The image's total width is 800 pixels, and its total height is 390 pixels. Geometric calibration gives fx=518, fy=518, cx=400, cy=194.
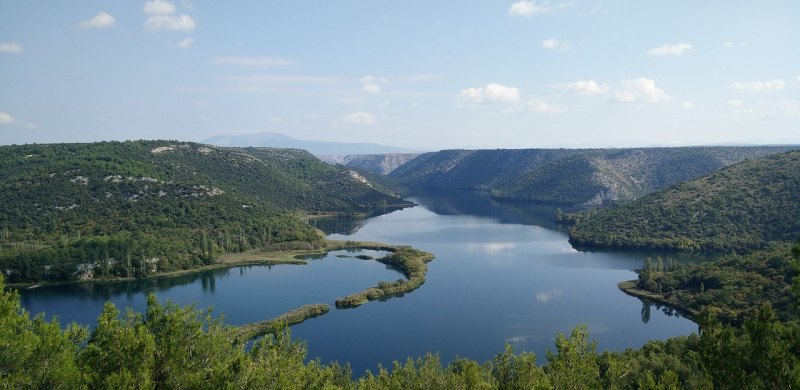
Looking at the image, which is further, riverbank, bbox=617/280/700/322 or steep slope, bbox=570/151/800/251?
Result: steep slope, bbox=570/151/800/251

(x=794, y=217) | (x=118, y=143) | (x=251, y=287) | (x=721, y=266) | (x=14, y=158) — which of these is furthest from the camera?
(x=118, y=143)

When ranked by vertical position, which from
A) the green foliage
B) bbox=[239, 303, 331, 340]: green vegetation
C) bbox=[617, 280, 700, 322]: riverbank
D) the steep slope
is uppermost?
the steep slope

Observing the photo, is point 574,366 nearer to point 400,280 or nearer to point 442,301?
point 442,301

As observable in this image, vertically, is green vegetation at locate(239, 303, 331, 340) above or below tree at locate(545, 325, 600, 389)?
below

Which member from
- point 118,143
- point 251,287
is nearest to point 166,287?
point 251,287

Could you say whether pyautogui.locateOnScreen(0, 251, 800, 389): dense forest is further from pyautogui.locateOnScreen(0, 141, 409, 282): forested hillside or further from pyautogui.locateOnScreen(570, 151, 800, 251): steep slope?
pyautogui.locateOnScreen(570, 151, 800, 251): steep slope

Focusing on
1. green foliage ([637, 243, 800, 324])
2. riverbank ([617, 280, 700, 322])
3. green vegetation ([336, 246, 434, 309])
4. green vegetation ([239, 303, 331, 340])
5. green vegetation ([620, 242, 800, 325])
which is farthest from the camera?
green vegetation ([336, 246, 434, 309])

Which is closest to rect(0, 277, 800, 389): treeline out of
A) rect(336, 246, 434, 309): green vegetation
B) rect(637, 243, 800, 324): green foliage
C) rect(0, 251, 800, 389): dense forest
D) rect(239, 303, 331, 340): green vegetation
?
rect(0, 251, 800, 389): dense forest

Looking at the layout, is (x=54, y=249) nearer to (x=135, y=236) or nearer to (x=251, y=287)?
(x=135, y=236)
